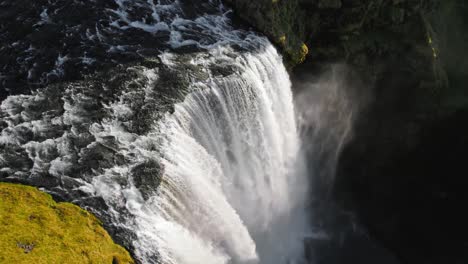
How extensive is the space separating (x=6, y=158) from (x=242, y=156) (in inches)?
434

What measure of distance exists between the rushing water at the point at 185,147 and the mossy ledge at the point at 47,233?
2.11 ft

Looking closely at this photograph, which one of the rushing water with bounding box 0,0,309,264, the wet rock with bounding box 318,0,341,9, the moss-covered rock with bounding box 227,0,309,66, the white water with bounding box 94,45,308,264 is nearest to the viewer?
the white water with bounding box 94,45,308,264

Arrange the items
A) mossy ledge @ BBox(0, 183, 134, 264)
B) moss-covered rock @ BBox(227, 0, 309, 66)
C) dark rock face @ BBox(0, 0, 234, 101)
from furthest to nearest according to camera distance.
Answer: moss-covered rock @ BBox(227, 0, 309, 66), dark rock face @ BBox(0, 0, 234, 101), mossy ledge @ BBox(0, 183, 134, 264)

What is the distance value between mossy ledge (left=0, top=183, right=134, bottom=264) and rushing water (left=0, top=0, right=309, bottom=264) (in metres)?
0.64

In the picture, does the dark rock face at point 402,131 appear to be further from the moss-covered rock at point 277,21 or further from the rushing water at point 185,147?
the rushing water at point 185,147

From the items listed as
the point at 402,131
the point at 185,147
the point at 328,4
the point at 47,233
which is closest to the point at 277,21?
the point at 328,4

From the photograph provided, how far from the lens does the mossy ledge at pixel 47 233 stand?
13.4m

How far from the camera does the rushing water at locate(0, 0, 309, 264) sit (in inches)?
624

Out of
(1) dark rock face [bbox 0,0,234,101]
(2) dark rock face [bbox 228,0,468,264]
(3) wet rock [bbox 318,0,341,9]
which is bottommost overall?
(2) dark rock face [bbox 228,0,468,264]

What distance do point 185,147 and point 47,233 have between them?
6.33m

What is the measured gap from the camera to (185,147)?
58.7 ft

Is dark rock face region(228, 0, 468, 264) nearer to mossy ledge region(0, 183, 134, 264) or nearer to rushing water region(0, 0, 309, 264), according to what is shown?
rushing water region(0, 0, 309, 264)

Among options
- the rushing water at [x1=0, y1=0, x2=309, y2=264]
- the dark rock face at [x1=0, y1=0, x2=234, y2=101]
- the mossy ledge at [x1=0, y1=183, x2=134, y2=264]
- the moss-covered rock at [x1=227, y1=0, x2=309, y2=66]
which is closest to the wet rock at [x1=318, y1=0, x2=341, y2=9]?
the moss-covered rock at [x1=227, y1=0, x2=309, y2=66]

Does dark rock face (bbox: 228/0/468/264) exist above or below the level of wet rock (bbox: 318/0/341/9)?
below
